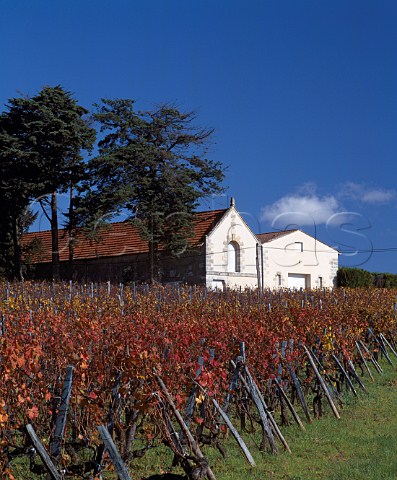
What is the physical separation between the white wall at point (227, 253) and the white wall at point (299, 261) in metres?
1.06

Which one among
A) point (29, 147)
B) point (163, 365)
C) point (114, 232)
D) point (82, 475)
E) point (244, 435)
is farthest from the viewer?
point (114, 232)

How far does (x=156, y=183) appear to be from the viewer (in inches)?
1471

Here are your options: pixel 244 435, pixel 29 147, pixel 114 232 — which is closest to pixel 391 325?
pixel 244 435

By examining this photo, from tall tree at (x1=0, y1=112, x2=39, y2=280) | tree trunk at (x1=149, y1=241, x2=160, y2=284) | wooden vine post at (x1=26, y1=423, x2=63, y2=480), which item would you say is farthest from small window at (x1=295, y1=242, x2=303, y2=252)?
wooden vine post at (x1=26, y1=423, x2=63, y2=480)

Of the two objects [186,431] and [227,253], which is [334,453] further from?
[227,253]

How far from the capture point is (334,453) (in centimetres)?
854

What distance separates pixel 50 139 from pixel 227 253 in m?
11.7

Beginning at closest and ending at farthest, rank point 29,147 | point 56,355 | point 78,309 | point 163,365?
point 163,365
point 56,355
point 78,309
point 29,147

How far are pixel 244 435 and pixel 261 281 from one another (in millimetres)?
32667

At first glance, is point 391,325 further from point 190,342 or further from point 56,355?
point 56,355

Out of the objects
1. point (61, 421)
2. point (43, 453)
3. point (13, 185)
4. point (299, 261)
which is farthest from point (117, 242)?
point (43, 453)

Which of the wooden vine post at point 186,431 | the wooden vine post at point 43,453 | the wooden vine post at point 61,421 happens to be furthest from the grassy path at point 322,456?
the wooden vine post at point 43,453

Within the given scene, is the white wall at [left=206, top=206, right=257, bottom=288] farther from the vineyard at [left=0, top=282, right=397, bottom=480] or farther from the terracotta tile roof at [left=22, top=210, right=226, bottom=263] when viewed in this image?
the vineyard at [left=0, top=282, right=397, bottom=480]

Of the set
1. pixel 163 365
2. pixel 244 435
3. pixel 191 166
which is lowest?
pixel 244 435
